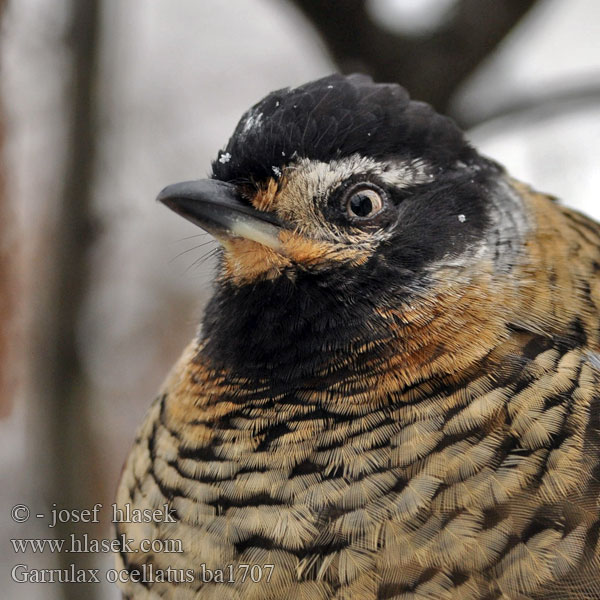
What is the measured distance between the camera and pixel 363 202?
9.33 ft

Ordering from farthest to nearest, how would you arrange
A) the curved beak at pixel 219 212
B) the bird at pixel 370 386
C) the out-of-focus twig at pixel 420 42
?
the out-of-focus twig at pixel 420 42 → the curved beak at pixel 219 212 → the bird at pixel 370 386

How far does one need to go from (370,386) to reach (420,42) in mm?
2727

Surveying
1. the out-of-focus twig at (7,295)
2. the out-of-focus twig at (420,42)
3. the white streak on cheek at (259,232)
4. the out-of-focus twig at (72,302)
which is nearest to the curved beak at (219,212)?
the white streak on cheek at (259,232)

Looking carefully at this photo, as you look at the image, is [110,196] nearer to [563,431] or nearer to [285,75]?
[563,431]

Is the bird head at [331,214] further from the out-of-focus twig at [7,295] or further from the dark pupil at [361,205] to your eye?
the out-of-focus twig at [7,295]

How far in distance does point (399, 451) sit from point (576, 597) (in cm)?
67

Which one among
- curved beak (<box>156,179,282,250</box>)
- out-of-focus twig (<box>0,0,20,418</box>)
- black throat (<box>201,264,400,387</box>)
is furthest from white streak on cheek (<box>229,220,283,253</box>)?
out-of-focus twig (<box>0,0,20,418</box>)

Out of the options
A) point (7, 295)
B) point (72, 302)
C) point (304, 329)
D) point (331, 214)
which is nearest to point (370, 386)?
point (304, 329)

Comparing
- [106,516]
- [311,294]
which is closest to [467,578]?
[311,294]

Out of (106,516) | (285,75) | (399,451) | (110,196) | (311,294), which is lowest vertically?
(106,516)

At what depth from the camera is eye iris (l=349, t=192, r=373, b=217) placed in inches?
111

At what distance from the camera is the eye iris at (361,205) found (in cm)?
282

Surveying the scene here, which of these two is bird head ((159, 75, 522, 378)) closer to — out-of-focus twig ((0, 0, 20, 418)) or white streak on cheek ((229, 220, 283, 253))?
white streak on cheek ((229, 220, 283, 253))

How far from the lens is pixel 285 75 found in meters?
8.42
